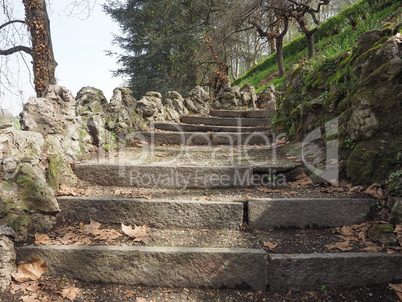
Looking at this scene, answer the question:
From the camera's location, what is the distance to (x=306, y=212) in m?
2.38

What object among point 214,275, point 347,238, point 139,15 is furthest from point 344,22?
point 214,275

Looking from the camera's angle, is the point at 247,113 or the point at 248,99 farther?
the point at 248,99

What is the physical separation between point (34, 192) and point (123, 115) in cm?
274

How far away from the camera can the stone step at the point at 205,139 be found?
5.11 metres

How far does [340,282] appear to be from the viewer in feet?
6.21

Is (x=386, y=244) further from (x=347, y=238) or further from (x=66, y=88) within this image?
(x=66, y=88)

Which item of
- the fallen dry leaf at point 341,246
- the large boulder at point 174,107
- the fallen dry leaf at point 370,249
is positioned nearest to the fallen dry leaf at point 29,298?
the fallen dry leaf at point 341,246

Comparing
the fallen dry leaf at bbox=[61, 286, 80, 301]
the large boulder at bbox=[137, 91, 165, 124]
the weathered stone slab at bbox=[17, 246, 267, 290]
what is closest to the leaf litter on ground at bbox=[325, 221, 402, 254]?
the weathered stone slab at bbox=[17, 246, 267, 290]

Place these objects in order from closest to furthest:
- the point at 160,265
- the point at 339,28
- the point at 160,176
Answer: the point at 160,265, the point at 160,176, the point at 339,28

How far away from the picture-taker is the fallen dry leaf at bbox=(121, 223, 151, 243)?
2.20 meters

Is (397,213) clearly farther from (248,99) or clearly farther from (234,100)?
(248,99)

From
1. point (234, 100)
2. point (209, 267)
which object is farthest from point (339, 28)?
point (209, 267)

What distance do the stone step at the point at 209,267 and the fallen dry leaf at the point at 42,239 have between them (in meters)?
0.07

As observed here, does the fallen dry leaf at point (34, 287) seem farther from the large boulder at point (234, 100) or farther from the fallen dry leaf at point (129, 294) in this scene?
the large boulder at point (234, 100)
